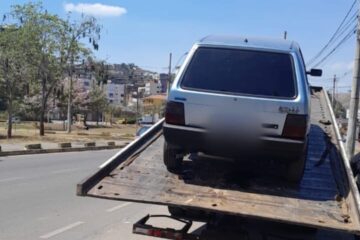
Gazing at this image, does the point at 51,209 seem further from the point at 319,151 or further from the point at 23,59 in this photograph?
the point at 23,59

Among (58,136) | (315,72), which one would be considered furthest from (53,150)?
(315,72)

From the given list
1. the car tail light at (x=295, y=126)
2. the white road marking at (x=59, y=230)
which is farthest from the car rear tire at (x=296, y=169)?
the white road marking at (x=59, y=230)

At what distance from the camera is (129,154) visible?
7.20 metres

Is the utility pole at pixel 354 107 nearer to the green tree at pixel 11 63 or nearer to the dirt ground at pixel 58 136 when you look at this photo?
the dirt ground at pixel 58 136

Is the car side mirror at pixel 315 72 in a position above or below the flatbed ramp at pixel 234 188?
above

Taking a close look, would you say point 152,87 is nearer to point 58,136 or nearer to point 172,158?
point 58,136

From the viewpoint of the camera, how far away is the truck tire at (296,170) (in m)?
6.34

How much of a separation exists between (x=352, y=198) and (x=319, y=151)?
2.34 metres

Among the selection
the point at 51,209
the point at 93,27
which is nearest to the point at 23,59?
the point at 93,27

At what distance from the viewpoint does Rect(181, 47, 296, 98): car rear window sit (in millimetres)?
6285

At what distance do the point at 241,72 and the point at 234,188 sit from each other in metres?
1.25

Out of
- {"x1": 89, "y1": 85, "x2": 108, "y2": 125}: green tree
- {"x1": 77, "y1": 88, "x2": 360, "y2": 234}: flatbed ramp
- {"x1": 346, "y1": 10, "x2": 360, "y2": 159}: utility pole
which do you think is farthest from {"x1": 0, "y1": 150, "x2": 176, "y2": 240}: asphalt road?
{"x1": 89, "y1": 85, "x2": 108, "y2": 125}: green tree

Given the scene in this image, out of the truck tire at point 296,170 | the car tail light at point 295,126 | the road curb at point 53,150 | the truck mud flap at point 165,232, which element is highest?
the car tail light at point 295,126

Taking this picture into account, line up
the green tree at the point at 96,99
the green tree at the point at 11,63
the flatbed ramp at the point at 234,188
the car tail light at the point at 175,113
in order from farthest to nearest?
the green tree at the point at 96,99, the green tree at the point at 11,63, the car tail light at the point at 175,113, the flatbed ramp at the point at 234,188
